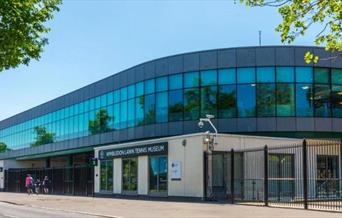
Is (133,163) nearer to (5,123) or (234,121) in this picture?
(234,121)

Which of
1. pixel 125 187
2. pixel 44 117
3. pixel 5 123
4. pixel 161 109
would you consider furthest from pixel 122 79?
pixel 5 123

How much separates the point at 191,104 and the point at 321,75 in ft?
33.5

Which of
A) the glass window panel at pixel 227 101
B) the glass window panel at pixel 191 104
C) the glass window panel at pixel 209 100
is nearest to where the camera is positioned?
the glass window panel at pixel 227 101

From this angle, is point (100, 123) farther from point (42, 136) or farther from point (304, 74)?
point (304, 74)

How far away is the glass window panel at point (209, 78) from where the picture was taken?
43281mm

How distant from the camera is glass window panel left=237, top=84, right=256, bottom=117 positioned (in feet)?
139

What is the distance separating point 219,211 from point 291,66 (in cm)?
2212

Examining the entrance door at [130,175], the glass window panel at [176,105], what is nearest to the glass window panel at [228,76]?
the glass window panel at [176,105]

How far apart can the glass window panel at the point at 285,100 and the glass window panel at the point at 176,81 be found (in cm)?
787

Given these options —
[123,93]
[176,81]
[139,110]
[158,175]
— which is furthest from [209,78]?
[158,175]

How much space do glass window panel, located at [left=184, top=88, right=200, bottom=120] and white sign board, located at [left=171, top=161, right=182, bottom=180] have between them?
1181 centimetres

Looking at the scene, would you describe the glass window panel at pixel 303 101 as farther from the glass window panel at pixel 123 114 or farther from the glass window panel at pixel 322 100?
the glass window panel at pixel 123 114

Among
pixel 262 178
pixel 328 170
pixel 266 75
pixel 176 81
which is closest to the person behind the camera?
pixel 262 178

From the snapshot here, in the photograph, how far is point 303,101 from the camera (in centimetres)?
4188
